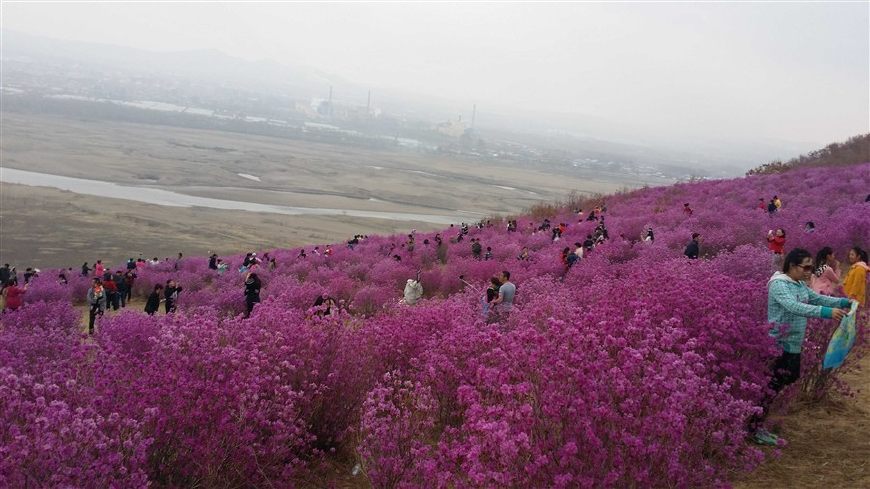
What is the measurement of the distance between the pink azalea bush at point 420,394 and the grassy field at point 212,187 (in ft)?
92.3

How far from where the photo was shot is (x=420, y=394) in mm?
5566

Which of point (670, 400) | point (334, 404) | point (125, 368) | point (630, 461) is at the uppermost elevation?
point (670, 400)

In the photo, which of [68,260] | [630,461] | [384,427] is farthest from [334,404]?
[68,260]

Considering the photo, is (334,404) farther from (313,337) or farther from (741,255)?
(741,255)

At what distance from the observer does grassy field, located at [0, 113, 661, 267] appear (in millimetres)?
36500

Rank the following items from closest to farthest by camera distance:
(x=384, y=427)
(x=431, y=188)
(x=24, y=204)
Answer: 1. (x=384, y=427)
2. (x=24, y=204)
3. (x=431, y=188)

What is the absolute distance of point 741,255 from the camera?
1071 centimetres

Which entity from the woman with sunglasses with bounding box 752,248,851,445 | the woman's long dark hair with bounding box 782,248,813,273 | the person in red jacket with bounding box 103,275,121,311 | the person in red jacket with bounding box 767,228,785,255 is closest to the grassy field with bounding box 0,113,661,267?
the person in red jacket with bounding box 103,275,121,311

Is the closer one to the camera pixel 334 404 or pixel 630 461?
pixel 630 461

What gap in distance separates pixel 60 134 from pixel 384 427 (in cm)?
9412

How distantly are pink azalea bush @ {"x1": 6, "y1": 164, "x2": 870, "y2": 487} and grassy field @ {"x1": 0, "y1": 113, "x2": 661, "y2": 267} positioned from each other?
92.3 ft

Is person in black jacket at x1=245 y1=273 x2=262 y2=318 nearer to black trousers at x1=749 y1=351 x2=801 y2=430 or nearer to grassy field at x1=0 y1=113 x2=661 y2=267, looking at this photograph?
black trousers at x1=749 y1=351 x2=801 y2=430

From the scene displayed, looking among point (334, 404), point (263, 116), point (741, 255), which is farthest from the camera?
point (263, 116)

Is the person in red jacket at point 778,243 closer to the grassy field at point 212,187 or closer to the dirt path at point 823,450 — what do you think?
Answer: the dirt path at point 823,450
